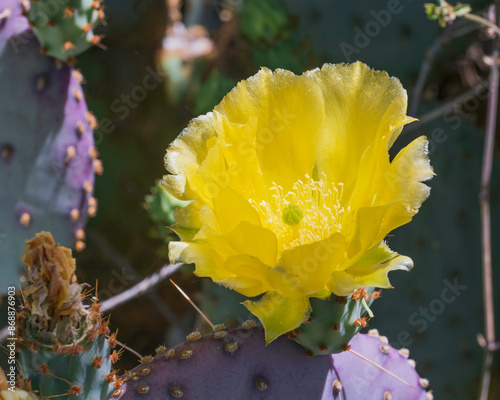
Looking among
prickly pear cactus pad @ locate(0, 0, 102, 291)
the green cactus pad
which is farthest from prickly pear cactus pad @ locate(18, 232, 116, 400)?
prickly pear cactus pad @ locate(0, 0, 102, 291)

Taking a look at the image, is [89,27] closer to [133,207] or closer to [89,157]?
[89,157]

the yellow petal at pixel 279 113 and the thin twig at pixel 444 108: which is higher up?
the yellow petal at pixel 279 113

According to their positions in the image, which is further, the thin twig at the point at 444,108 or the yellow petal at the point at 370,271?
the thin twig at the point at 444,108

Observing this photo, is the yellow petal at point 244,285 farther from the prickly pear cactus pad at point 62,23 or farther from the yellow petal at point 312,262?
the prickly pear cactus pad at point 62,23

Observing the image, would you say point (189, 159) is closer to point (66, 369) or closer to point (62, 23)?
point (66, 369)

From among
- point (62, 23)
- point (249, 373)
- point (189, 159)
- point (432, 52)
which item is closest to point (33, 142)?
point (62, 23)

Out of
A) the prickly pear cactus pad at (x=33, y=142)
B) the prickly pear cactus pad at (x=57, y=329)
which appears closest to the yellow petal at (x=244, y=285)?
the prickly pear cactus pad at (x=57, y=329)
